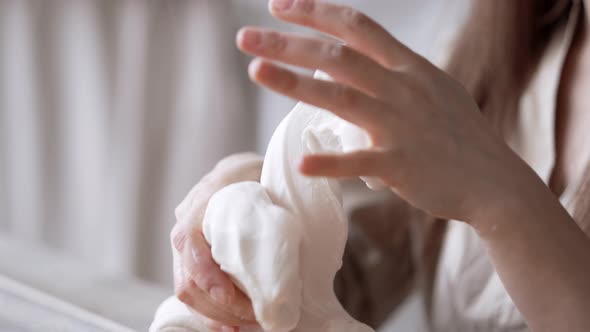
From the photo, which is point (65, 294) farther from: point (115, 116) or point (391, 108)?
point (115, 116)

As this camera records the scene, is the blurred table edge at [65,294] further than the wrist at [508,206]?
Yes

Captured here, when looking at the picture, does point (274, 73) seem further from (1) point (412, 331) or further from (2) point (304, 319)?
(1) point (412, 331)

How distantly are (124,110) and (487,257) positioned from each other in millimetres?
737

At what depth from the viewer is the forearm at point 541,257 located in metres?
0.37

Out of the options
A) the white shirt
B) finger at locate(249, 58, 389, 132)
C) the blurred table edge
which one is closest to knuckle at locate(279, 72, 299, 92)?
finger at locate(249, 58, 389, 132)

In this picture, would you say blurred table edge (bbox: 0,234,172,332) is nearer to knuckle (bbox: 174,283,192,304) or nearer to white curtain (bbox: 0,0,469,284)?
knuckle (bbox: 174,283,192,304)

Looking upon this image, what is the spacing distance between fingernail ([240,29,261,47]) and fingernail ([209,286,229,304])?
0.12m

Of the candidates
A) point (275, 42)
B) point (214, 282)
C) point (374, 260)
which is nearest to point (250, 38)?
point (275, 42)

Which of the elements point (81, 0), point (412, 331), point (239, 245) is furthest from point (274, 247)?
point (81, 0)

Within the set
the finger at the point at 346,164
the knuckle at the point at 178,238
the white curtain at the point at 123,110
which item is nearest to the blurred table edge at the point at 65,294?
the knuckle at the point at 178,238

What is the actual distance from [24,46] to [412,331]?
2.41 ft

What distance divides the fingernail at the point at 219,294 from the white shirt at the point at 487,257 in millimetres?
332

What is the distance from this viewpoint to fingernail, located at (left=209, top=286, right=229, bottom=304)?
37 cm

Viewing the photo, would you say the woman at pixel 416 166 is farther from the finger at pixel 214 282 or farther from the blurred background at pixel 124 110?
the blurred background at pixel 124 110
